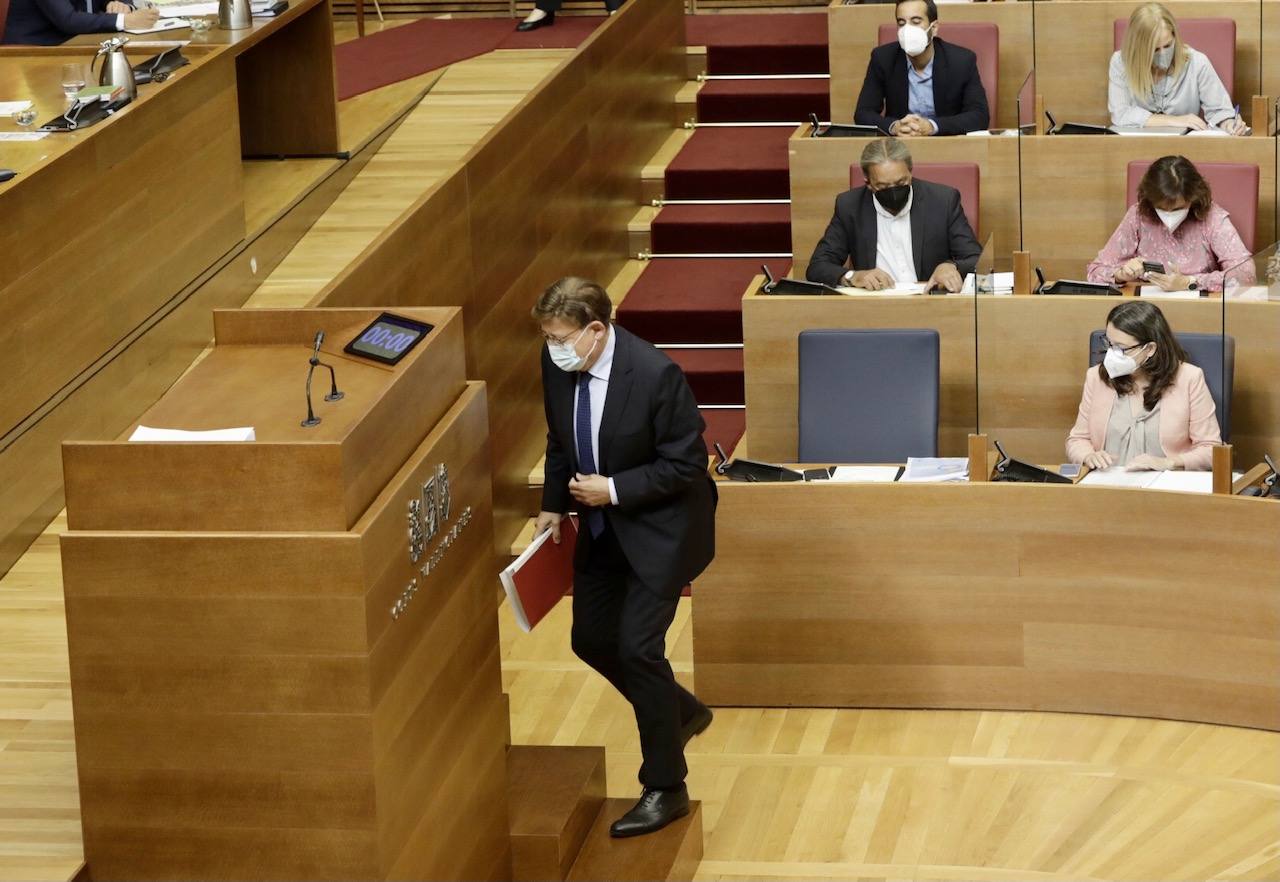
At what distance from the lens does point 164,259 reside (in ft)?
15.3

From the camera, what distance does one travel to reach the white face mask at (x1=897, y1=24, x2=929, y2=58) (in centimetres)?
568

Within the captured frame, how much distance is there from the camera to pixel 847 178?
5570 mm

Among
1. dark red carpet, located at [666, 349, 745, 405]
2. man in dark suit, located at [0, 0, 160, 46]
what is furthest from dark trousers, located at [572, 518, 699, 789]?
man in dark suit, located at [0, 0, 160, 46]

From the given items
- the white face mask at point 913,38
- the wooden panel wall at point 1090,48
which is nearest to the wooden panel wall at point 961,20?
the wooden panel wall at point 1090,48

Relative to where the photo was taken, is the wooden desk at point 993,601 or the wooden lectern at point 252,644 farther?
the wooden desk at point 993,601

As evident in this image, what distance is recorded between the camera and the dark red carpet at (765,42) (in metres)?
6.92

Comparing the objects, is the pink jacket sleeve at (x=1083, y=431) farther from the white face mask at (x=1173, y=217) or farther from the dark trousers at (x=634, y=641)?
the dark trousers at (x=634, y=641)

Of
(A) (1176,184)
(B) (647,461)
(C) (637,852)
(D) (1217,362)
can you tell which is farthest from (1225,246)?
(C) (637,852)

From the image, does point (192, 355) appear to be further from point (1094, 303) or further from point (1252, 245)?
point (1252, 245)

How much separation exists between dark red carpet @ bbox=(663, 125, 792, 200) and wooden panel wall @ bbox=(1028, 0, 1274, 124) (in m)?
0.85

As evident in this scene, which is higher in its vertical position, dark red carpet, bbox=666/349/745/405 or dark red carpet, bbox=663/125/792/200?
dark red carpet, bbox=663/125/792/200

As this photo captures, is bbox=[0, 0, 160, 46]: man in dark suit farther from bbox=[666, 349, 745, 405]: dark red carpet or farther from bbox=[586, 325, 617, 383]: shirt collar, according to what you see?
bbox=[586, 325, 617, 383]: shirt collar

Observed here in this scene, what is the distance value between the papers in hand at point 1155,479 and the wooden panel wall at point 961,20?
2105 millimetres

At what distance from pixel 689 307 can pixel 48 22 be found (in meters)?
1.93
